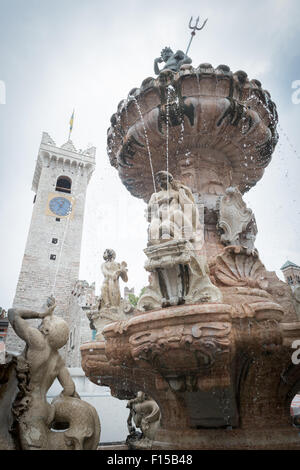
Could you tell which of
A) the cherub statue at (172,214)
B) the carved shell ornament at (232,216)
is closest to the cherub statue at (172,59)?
the carved shell ornament at (232,216)

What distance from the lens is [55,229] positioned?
3281cm

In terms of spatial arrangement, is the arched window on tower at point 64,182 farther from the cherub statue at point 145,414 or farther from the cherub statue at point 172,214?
the cherub statue at point 172,214

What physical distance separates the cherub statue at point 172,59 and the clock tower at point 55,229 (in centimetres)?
2431

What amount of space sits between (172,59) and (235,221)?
3.29 meters

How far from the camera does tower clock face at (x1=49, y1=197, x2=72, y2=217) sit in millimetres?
34000

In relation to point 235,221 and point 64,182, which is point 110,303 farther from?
point 64,182

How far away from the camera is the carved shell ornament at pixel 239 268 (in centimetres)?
386

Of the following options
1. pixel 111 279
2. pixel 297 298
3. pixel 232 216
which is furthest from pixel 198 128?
pixel 297 298

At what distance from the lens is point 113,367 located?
381cm

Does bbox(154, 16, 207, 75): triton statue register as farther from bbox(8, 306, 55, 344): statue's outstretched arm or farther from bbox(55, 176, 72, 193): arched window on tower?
bbox(55, 176, 72, 193): arched window on tower
